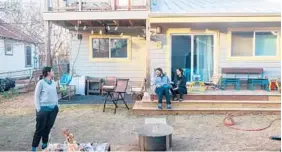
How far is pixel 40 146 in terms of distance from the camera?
18.7 feet

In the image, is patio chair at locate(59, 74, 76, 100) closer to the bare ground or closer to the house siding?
the bare ground

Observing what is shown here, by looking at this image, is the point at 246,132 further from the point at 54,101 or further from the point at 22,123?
the point at 22,123

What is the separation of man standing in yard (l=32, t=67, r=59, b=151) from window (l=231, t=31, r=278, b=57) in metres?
7.45

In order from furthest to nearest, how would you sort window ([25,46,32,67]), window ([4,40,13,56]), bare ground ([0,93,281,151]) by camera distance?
window ([25,46,32,67]), window ([4,40,13,56]), bare ground ([0,93,281,151])

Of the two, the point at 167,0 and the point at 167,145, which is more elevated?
the point at 167,0

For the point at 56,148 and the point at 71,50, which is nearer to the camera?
the point at 56,148

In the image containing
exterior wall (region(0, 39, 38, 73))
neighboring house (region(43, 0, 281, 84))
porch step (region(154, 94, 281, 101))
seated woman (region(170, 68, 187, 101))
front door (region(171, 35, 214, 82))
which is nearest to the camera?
seated woman (region(170, 68, 187, 101))

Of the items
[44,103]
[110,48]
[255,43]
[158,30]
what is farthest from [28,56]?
[44,103]

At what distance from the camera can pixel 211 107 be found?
859 centimetres

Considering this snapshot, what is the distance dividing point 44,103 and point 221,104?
533 centimetres

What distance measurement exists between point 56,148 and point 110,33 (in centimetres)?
871

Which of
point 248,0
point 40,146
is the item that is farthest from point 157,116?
point 248,0

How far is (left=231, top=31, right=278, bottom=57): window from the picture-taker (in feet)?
34.6

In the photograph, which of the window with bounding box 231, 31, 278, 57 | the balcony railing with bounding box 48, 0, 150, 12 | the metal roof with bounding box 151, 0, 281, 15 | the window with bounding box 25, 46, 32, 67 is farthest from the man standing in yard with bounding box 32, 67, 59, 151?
the window with bounding box 25, 46, 32, 67
